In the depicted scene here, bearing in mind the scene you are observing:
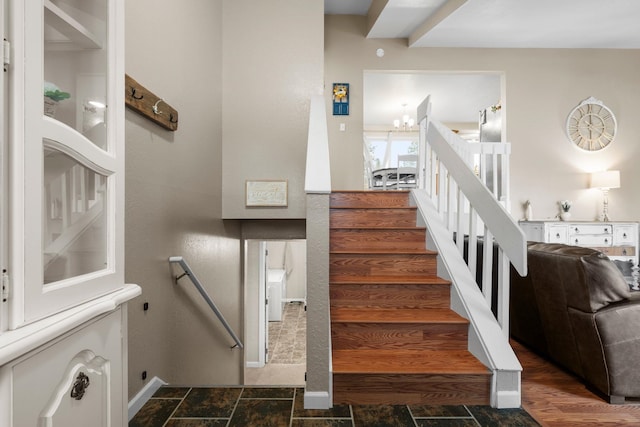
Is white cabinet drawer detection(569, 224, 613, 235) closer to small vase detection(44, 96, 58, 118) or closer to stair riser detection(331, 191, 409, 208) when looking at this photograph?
stair riser detection(331, 191, 409, 208)

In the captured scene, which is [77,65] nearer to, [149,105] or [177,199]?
[149,105]

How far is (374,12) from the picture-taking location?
478 centimetres

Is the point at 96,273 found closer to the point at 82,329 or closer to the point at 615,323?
the point at 82,329

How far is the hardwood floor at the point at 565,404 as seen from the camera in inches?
69.4

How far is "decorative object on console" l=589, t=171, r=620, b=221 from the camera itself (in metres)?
4.80

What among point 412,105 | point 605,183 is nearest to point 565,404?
point 605,183

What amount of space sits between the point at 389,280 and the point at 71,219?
1999 mm

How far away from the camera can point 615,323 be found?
183 centimetres

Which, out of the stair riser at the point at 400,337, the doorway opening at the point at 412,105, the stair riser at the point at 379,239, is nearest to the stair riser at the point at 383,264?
the stair riser at the point at 379,239

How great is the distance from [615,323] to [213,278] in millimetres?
2826

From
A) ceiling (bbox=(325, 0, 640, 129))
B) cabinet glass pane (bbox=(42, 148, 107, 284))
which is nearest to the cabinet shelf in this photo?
cabinet glass pane (bbox=(42, 148, 107, 284))

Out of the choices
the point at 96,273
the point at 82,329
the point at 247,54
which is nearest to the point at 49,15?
the point at 96,273

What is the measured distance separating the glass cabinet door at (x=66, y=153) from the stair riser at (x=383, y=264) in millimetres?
1764

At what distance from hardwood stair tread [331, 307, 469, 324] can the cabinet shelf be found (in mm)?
1762
